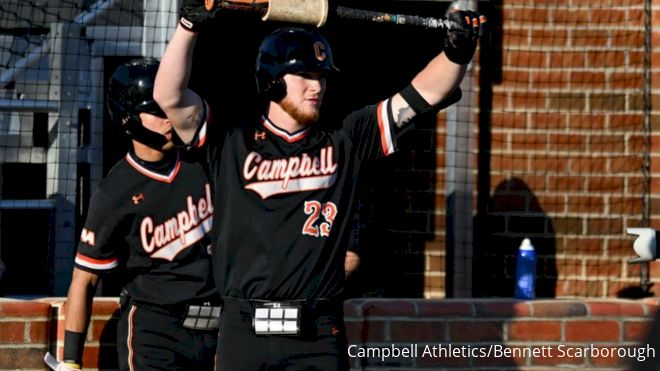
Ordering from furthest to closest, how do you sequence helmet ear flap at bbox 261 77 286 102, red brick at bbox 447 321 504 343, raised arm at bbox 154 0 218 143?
red brick at bbox 447 321 504 343 < helmet ear flap at bbox 261 77 286 102 < raised arm at bbox 154 0 218 143

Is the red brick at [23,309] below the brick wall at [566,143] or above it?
below

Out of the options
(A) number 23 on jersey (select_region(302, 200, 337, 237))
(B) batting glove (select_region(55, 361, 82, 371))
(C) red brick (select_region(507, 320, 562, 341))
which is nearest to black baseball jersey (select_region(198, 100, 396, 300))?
(A) number 23 on jersey (select_region(302, 200, 337, 237))

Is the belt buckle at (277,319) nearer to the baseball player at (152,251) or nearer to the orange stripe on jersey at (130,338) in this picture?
the baseball player at (152,251)

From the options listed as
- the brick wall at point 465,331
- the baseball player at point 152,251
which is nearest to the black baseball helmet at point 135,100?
the baseball player at point 152,251

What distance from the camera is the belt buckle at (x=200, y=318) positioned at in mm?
5180

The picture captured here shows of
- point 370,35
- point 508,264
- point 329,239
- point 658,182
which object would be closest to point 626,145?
point 658,182

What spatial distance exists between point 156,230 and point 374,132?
3.65 ft

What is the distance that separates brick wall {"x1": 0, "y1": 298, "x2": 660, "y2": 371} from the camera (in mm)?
6359

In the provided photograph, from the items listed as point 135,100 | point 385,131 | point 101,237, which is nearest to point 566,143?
point 385,131

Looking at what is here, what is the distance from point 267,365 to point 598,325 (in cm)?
300

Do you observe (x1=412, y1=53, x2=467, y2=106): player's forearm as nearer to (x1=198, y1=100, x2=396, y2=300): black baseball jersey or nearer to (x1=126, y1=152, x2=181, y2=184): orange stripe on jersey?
(x1=198, y1=100, x2=396, y2=300): black baseball jersey

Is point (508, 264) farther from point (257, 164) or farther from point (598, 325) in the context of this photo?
point (257, 164)

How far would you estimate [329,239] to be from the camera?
4.64 m

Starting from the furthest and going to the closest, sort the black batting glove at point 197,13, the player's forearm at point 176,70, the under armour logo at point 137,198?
the under armour logo at point 137,198
the player's forearm at point 176,70
the black batting glove at point 197,13
